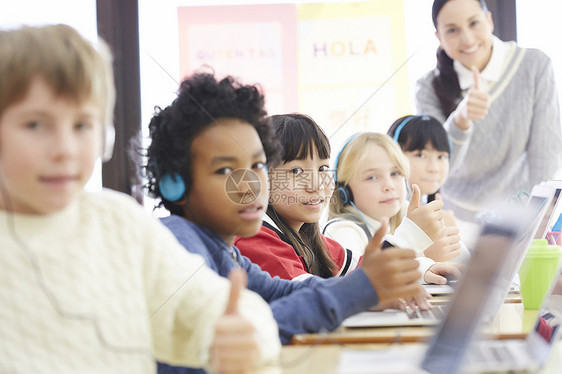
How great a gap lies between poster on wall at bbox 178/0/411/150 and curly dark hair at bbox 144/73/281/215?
142 cm

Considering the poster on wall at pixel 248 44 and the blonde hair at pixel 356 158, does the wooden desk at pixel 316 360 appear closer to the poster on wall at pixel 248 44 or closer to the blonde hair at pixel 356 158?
the blonde hair at pixel 356 158

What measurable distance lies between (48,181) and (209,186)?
14.1 inches

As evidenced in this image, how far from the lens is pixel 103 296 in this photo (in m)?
0.65

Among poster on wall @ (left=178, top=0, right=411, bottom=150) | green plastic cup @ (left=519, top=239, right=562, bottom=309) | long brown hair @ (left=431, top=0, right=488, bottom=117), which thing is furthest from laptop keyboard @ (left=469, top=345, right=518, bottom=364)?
poster on wall @ (left=178, top=0, right=411, bottom=150)

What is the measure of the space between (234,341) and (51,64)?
32cm

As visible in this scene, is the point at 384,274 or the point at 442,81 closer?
the point at 384,274

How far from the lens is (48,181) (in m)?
0.60

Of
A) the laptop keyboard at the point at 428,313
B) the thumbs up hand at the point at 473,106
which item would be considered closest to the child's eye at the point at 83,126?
the laptop keyboard at the point at 428,313

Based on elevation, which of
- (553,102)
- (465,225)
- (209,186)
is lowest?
(465,225)

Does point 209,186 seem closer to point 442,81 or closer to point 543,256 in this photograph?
point 543,256

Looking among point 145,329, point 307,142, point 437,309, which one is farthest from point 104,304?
point 307,142

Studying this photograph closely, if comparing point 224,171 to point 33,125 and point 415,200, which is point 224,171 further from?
point 415,200

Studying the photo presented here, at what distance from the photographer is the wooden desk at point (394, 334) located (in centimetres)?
77

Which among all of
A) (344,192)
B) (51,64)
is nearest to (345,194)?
(344,192)
